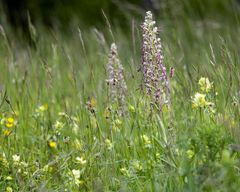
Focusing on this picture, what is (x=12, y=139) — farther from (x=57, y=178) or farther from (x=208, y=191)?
(x=208, y=191)

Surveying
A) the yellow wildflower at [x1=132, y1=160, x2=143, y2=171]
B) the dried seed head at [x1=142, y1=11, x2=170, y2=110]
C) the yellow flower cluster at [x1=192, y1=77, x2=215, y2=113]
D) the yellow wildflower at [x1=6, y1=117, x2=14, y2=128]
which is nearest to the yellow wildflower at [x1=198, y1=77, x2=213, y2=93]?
the yellow flower cluster at [x1=192, y1=77, x2=215, y2=113]

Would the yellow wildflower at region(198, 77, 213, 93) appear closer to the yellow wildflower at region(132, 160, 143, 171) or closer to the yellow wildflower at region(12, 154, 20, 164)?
the yellow wildflower at region(132, 160, 143, 171)

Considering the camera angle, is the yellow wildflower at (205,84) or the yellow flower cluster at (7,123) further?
the yellow flower cluster at (7,123)

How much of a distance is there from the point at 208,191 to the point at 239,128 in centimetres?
38

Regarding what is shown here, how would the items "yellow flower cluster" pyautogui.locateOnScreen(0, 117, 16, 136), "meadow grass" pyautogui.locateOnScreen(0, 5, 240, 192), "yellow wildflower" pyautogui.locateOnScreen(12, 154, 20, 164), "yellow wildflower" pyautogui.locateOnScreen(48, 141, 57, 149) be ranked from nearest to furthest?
1. "meadow grass" pyautogui.locateOnScreen(0, 5, 240, 192)
2. "yellow wildflower" pyautogui.locateOnScreen(12, 154, 20, 164)
3. "yellow wildflower" pyautogui.locateOnScreen(48, 141, 57, 149)
4. "yellow flower cluster" pyautogui.locateOnScreen(0, 117, 16, 136)

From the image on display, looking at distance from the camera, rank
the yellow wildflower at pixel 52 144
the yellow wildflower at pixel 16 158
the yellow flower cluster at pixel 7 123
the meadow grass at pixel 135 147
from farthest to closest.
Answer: the yellow flower cluster at pixel 7 123 < the yellow wildflower at pixel 52 144 < the yellow wildflower at pixel 16 158 < the meadow grass at pixel 135 147

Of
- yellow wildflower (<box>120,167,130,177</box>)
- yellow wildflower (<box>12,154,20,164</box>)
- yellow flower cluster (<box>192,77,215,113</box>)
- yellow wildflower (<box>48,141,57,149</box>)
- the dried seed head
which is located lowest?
yellow wildflower (<box>120,167,130,177</box>)

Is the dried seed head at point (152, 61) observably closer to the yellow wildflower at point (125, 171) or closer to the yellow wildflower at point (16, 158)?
the yellow wildflower at point (125, 171)

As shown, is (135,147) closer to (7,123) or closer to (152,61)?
(152,61)

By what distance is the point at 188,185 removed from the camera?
2502mm

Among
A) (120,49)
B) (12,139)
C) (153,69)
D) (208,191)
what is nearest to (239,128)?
(208,191)

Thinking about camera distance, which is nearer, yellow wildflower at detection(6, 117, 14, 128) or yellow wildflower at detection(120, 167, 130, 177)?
yellow wildflower at detection(120, 167, 130, 177)

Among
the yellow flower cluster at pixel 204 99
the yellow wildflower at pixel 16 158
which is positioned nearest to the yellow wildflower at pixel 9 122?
the yellow wildflower at pixel 16 158

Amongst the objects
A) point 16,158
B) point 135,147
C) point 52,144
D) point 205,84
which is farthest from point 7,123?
point 205,84
